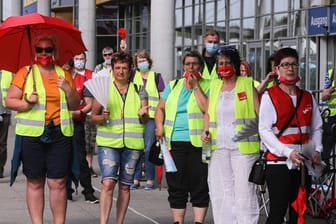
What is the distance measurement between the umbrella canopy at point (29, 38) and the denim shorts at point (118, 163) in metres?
1.01

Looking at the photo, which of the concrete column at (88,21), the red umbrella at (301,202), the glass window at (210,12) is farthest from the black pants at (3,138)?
the glass window at (210,12)

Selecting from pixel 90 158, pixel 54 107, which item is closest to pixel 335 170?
pixel 54 107

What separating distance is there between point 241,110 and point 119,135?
1384 millimetres

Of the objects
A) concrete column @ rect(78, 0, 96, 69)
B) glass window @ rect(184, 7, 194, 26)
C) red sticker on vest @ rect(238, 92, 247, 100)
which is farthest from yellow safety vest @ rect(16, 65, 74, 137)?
glass window @ rect(184, 7, 194, 26)

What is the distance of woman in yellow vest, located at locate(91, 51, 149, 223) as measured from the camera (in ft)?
27.4

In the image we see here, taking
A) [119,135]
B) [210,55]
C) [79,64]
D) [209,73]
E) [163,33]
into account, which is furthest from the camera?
[163,33]

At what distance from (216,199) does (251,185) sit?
450 mm

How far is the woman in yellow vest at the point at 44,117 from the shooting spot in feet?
25.1

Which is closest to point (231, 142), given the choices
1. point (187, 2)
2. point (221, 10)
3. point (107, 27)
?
point (221, 10)

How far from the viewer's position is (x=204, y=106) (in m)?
8.19

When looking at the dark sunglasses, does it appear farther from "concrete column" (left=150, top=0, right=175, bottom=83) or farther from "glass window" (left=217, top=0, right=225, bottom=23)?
"glass window" (left=217, top=0, right=225, bottom=23)

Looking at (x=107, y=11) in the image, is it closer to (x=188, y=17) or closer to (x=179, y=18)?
(x=179, y=18)

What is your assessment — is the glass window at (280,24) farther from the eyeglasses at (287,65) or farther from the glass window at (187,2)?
the eyeglasses at (287,65)

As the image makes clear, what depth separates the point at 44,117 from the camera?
7.66m
